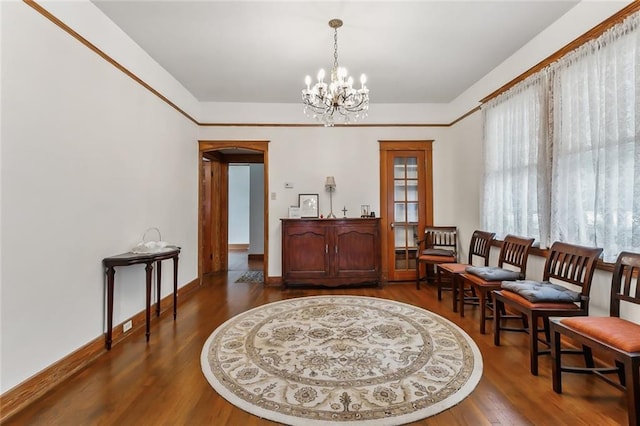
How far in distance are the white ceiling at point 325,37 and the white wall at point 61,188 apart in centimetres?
67

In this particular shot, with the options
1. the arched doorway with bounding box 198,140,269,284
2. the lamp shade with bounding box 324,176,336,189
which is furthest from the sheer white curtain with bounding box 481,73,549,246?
the arched doorway with bounding box 198,140,269,284

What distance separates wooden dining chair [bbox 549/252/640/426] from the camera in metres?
1.44

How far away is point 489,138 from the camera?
369cm

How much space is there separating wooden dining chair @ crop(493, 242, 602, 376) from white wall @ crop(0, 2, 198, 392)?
342cm

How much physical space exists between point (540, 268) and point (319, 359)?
2403 millimetres

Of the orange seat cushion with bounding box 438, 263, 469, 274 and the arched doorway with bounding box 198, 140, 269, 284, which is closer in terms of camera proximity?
the orange seat cushion with bounding box 438, 263, 469, 274

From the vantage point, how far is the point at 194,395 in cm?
184

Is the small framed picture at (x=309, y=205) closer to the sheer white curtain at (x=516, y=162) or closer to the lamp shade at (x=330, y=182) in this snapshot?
the lamp shade at (x=330, y=182)

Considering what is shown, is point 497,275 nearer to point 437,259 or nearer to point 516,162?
point 437,259

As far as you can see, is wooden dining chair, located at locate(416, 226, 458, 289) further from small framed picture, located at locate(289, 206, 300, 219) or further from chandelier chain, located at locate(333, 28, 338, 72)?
chandelier chain, located at locate(333, 28, 338, 72)

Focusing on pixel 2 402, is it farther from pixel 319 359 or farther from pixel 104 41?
pixel 104 41

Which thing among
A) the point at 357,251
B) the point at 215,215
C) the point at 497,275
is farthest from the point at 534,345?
the point at 215,215

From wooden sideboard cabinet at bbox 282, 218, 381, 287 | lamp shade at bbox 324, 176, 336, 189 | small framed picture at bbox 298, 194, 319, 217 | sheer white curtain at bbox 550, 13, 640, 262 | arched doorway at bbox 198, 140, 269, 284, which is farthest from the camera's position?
arched doorway at bbox 198, 140, 269, 284

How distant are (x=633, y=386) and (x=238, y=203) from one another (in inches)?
332
